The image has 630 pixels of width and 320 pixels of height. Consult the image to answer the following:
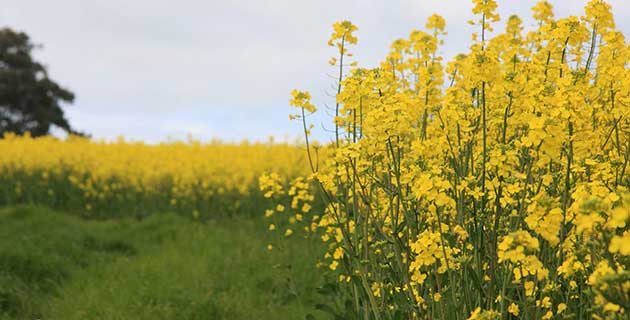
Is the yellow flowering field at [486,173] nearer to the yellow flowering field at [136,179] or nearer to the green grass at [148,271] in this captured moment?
the green grass at [148,271]

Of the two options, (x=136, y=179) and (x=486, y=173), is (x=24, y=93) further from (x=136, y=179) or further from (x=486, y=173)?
(x=486, y=173)

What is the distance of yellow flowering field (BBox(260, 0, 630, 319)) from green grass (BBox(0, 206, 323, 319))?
62.7 inches

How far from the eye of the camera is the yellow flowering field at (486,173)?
9.89 feet

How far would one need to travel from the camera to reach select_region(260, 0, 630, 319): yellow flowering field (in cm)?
301

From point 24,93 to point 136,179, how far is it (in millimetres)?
17095

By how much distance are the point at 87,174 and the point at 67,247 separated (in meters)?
4.95

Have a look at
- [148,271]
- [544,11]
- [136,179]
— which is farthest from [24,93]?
[544,11]

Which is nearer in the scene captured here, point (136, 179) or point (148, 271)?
point (148, 271)

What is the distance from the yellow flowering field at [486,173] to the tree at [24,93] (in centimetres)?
2532

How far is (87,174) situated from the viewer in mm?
13266

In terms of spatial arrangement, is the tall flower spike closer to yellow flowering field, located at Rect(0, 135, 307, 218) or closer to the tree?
yellow flowering field, located at Rect(0, 135, 307, 218)

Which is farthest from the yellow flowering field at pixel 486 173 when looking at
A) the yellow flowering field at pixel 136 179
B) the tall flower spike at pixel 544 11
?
the yellow flowering field at pixel 136 179

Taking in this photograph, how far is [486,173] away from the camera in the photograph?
3.99 m

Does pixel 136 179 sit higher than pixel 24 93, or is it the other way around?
pixel 24 93
